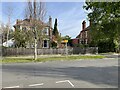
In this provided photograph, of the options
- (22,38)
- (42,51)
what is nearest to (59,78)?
(42,51)

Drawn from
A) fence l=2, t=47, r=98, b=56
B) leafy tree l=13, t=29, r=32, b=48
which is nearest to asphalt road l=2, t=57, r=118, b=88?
fence l=2, t=47, r=98, b=56

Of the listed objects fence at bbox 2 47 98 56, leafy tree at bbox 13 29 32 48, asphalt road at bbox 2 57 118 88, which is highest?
leafy tree at bbox 13 29 32 48

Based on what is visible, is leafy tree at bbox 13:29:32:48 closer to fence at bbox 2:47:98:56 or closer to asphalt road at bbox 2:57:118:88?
fence at bbox 2:47:98:56

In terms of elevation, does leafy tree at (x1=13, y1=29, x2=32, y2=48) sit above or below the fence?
above

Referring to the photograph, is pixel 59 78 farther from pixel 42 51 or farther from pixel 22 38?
pixel 22 38

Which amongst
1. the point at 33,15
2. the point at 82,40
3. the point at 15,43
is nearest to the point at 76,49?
the point at 15,43

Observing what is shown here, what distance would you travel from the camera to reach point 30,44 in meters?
51.5

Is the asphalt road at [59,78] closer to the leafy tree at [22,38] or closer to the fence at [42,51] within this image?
the fence at [42,51]

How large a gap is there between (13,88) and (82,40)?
78.7 metres

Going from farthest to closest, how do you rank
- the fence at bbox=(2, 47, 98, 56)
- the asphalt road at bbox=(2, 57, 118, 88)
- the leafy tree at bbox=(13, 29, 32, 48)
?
the leafy tree at bbox=(13, 29, 32, 48), the fence at bbox=(2, 47, 98, 56), the asphalt road at bbox=(2, 57, 118, 88)

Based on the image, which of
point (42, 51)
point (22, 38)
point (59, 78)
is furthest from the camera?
point (22, 38)

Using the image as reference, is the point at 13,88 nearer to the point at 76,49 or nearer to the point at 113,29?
the point at 113,29

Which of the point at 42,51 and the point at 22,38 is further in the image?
the point at 22,38

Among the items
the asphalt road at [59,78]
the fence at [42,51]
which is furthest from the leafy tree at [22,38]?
the asphalt road at [59,78]
